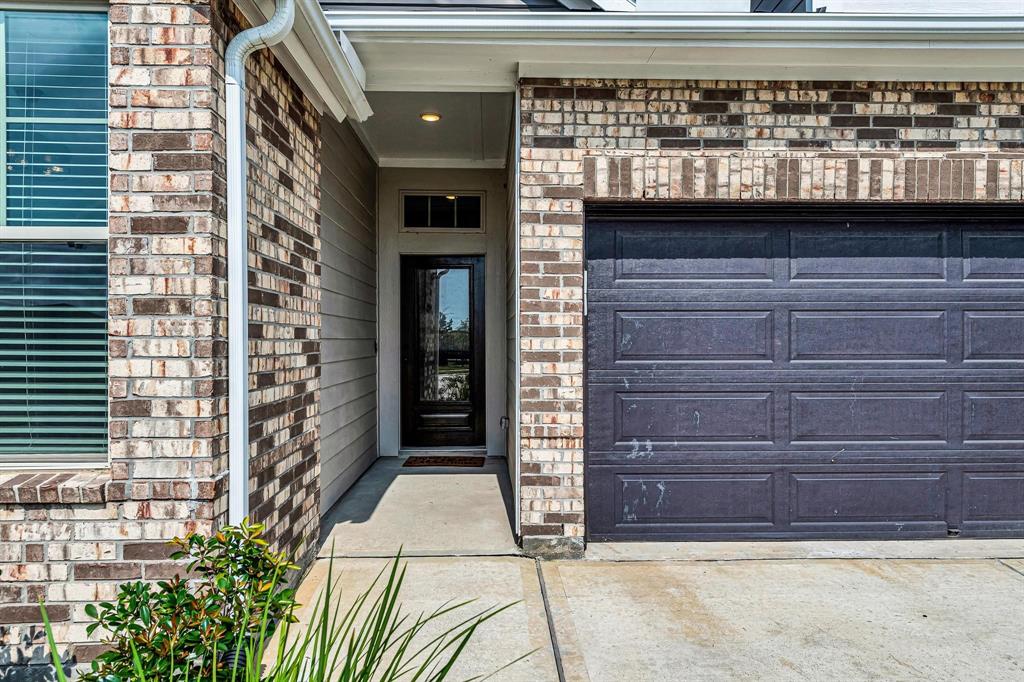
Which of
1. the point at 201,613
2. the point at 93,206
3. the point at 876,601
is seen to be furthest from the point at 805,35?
the point at 201,613

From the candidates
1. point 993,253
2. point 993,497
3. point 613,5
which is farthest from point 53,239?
point 993,497

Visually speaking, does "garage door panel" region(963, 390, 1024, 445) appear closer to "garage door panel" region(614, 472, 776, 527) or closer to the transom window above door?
"garage door panel" region(614, 472, 776, 527)

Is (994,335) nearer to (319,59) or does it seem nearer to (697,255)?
(697,255)

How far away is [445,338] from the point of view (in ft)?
22.1

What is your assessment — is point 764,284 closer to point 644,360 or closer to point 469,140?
point 644,360

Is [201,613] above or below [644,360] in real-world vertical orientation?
below

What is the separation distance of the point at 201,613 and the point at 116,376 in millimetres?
1069

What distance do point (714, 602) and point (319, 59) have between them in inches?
126

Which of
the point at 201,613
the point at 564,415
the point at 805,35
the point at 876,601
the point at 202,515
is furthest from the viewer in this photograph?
the point at 564,415

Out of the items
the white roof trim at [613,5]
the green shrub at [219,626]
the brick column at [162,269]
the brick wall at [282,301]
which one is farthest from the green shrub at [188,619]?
the white roof trim at [613,5]

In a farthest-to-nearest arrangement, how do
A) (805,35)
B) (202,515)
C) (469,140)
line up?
(469,140) → (805,35) → (202,515)

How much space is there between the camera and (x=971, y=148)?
12.1ft

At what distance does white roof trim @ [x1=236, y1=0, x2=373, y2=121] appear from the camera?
8.72 feet

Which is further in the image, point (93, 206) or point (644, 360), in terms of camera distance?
point (644, 360)
